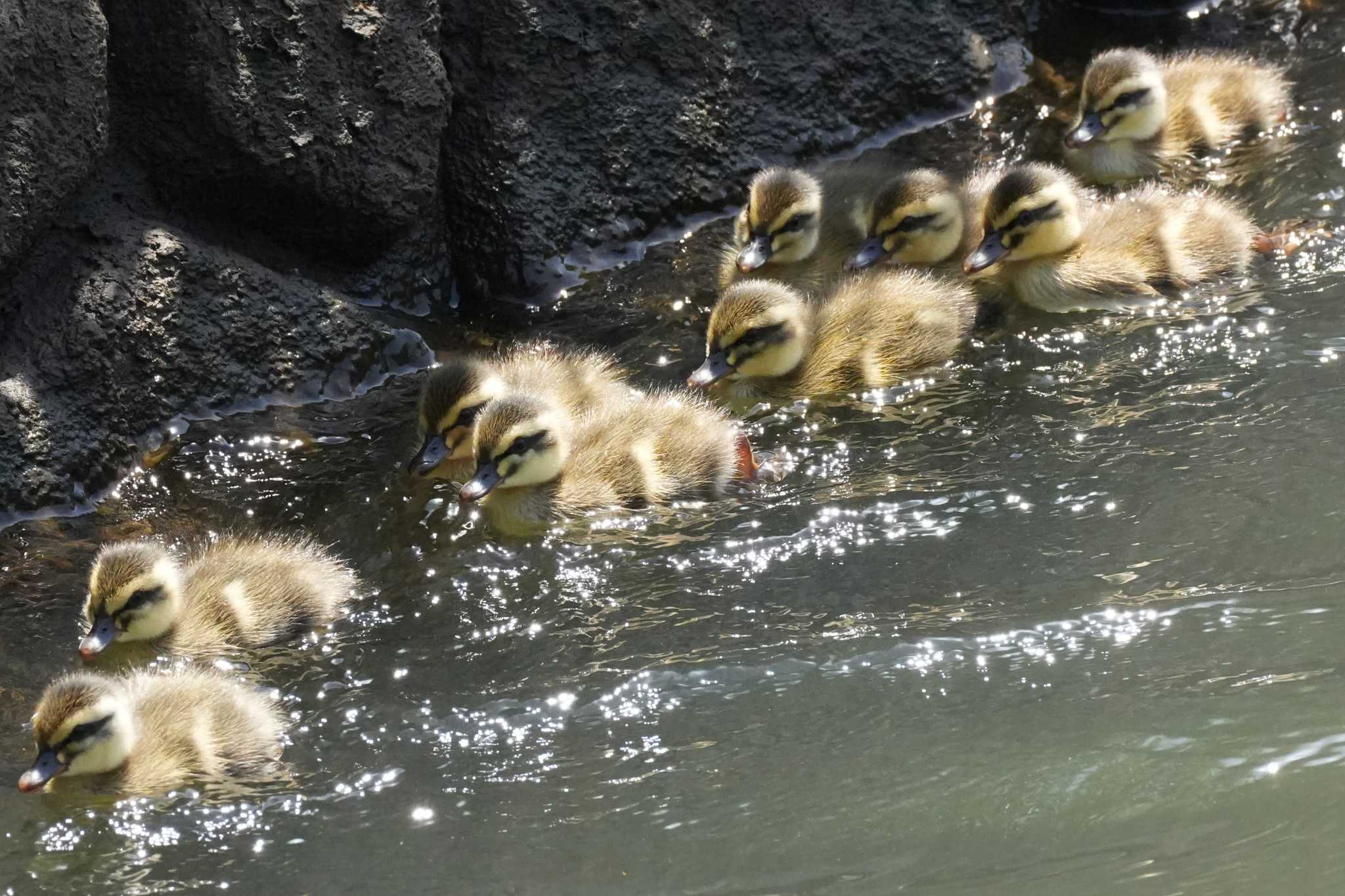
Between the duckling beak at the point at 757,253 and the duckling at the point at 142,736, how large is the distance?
7.05 feet

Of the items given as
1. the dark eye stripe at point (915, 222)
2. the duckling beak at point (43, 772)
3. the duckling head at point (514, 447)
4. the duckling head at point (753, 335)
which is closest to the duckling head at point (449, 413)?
the duckling head at point (514, 447)

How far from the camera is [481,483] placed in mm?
4109

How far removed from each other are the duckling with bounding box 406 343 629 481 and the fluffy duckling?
0.96 metres

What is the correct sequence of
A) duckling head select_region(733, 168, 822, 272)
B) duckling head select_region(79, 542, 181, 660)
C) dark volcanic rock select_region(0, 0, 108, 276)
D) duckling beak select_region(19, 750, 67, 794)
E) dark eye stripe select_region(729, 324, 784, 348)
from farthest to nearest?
duckling head select_region(733, 168, 822, 272), dark eye stripe select_region(729, 324, 784, 348), dark volcanic rock select_region(0, 0, 108, 276), duckling head select_region(79, 542, 181, 660), duckling beak select_region(19, 750, 67, 794)

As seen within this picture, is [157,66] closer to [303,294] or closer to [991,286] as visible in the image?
[303,294]

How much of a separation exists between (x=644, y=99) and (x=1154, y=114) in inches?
66.5

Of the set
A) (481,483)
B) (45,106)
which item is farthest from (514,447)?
(45,106)

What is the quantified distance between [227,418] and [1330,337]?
9.79 ft

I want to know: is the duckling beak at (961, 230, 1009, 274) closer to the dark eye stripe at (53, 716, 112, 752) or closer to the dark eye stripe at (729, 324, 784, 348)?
the dark eye stripe at (729, 324, 784, 348)

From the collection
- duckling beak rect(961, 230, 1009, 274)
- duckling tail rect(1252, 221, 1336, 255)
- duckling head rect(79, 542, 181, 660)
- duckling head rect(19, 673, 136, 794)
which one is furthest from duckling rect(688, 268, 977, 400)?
duckling head rect(19, 673, 136, 794)

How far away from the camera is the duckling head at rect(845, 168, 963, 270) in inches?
192

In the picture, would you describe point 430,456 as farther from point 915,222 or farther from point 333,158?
point 915,222

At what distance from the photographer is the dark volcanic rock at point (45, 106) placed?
405 cm

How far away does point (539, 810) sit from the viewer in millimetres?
2959
